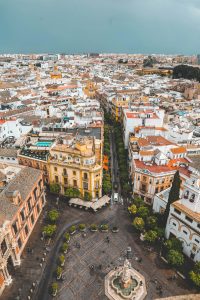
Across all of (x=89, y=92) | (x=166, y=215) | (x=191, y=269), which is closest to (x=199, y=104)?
(x=89, y=92)

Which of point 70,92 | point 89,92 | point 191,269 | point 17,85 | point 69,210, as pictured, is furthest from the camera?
point 17,85

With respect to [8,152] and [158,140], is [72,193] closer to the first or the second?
[8,152]

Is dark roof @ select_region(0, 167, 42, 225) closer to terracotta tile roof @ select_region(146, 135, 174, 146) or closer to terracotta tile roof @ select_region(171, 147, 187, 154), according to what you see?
terracotta tile roof @ select_region(146, 135, 174, 146)

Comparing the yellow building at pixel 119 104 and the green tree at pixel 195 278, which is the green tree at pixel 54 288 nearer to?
the green tree at pixel 195 278

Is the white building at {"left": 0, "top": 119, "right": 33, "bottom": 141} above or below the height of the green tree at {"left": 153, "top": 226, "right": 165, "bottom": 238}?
above

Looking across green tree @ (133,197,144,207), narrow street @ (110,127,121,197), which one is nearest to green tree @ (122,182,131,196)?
narrow street @ (110,127,121,197)

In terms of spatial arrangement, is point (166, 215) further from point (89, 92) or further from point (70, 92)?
point (89, 92)
